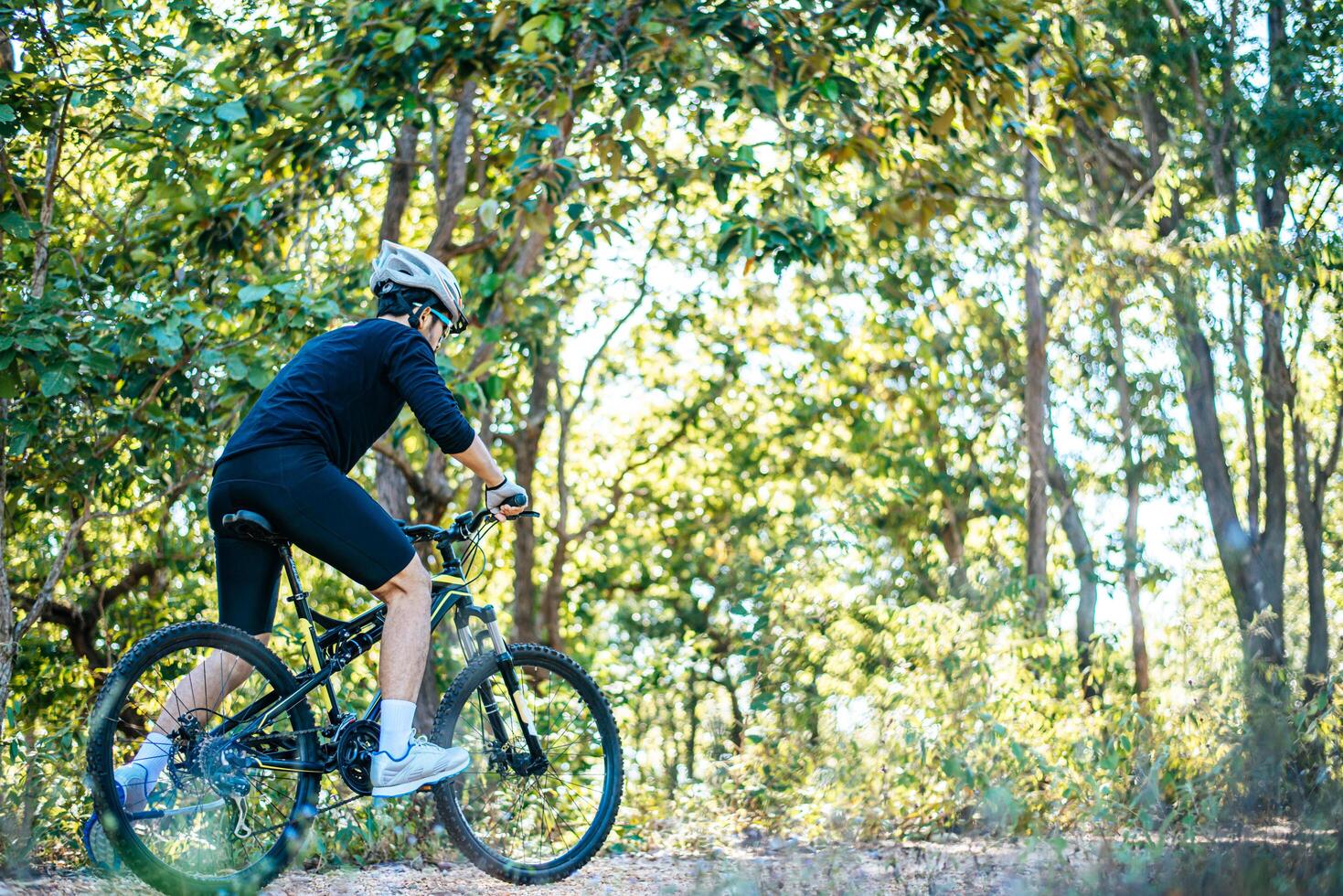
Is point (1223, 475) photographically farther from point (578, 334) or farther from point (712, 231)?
point (578, 334)

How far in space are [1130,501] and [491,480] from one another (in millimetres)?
10017

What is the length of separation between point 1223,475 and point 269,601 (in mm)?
7679

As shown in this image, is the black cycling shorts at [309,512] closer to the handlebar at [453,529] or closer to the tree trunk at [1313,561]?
the handlebar at [453,529]

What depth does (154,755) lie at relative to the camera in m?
3.64

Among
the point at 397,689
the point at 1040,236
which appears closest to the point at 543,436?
the point at 1040,236

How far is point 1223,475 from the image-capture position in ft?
31.0

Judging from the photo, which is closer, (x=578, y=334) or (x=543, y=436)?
(x=578, y=334)

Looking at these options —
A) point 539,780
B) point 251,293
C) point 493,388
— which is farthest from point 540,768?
point 493,388

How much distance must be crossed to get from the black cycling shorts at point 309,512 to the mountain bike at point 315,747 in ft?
0.26

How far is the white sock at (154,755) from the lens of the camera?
3.63 metres

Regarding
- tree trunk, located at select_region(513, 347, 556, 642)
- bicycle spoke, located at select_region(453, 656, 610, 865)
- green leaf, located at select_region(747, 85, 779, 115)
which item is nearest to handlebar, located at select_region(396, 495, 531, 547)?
bicycle spoke, located at select_region(453, 656, 610, 865)

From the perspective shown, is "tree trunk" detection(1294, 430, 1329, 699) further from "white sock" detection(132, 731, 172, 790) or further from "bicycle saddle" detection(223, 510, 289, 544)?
"white sock" detection(132, 731, 172, 790)

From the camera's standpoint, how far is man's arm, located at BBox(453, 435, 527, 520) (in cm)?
391

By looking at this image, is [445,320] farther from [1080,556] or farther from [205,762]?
[1080,556]
